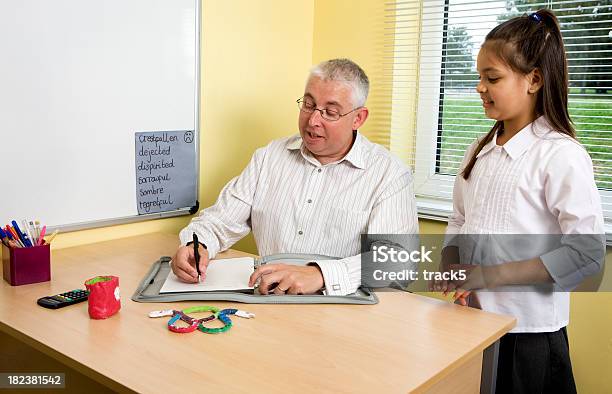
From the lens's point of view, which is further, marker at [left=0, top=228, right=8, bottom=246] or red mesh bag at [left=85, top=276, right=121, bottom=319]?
marker at [left=0, top=228, right=8, bottom=246]

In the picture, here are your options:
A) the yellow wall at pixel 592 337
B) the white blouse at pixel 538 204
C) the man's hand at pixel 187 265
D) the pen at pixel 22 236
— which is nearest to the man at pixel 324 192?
the man's hand at pixel 187 265

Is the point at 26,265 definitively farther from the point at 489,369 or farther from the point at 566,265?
the point at 566,265

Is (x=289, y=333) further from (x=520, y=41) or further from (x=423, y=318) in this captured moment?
(x=520, y=41)

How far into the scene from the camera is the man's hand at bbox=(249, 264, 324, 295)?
1490mm

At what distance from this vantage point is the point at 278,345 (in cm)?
121

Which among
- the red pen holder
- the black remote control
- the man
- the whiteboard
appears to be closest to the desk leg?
the man

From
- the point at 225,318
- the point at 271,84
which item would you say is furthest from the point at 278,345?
the point at 271,84

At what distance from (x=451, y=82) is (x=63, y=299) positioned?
1737 mm

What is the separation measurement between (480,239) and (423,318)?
0.33m

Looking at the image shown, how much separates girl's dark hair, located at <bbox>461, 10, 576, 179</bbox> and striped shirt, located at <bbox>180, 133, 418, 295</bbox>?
528mm

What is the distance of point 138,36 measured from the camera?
201 centimetres

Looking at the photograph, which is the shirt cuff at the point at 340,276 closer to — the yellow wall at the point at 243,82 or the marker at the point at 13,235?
the marker at the point at 13,235

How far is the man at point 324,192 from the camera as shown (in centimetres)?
187

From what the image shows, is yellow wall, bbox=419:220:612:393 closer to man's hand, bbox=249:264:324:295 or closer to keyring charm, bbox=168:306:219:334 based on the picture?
man's hand, bbox=249:264:324:295
